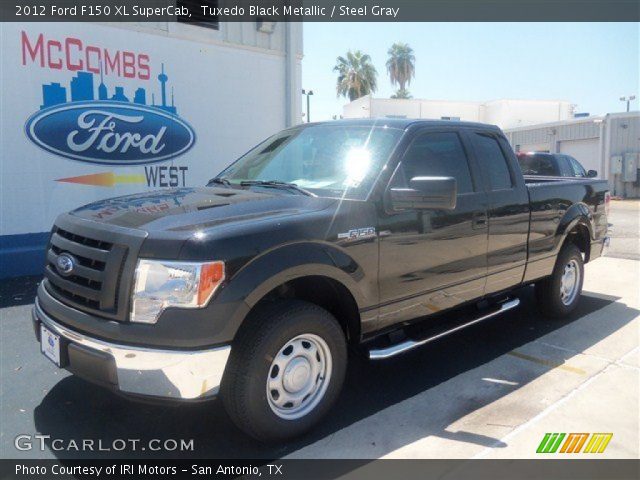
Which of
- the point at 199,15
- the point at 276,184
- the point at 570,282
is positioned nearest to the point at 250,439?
the point at 276,184

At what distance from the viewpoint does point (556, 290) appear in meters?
5.40

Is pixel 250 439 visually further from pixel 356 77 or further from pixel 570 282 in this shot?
pixel 356 77

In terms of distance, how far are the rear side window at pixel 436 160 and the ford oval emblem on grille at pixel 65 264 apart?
2.06 meters

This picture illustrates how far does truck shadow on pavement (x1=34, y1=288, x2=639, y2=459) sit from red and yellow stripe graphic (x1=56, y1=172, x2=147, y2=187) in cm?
427

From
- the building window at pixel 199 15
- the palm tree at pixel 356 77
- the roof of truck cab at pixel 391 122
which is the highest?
the palm tree at pixel 356 77

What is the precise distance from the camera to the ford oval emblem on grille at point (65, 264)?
9.70 feet

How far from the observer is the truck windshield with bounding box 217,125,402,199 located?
353cm

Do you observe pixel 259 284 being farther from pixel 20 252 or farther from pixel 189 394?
pixel 20 252

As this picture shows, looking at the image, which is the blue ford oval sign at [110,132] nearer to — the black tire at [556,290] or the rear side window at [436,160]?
the rear side window at [436,160]

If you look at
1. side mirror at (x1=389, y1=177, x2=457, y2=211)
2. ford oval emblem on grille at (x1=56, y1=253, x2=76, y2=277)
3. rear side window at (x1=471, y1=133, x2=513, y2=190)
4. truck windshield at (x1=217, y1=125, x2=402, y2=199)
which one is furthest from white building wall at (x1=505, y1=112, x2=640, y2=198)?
→ ford oval emblem on grille at (x1=56, y1=253, x2=76, y2=277)

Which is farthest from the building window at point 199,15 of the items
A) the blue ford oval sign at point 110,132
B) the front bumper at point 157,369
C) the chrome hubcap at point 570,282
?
the front bumper at point 157,369

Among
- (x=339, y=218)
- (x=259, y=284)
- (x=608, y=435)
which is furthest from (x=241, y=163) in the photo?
(x=608, y=435)

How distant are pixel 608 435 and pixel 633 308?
3.35m

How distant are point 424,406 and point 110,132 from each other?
618 centimetres
